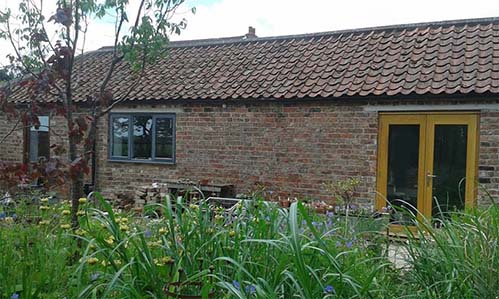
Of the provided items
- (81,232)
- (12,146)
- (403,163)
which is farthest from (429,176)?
(12,146)

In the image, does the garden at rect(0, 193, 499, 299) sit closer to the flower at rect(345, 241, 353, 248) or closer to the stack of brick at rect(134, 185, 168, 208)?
the flower at rect(345, 241, 353, 248)

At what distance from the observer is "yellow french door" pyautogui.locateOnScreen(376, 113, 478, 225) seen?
8781 mm

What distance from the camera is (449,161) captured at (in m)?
8.95

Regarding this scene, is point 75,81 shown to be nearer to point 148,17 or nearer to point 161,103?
point 161,103

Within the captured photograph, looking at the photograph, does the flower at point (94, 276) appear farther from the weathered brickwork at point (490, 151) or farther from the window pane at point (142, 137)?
the window pane at point (142, 137)

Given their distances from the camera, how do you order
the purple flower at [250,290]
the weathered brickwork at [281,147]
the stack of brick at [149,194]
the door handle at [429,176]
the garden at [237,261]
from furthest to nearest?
the stack of brick at [149,194]
the weathered brickwork at [281,147]
the door handle at [429,176]
the garden at [237,261]
the purple flower at [250,290]

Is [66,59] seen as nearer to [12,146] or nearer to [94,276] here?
[94,276]

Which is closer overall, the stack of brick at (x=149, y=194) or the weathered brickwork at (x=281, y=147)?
the weathered brickwork at (x=281, y=147)

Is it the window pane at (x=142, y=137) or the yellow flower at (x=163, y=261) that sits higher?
the window pane at (x=142, y=137)

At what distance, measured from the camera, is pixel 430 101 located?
8867 millimetres

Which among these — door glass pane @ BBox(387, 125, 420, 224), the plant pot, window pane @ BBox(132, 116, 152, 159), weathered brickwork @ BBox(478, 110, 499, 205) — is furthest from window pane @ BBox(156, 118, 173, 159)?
the plant pot

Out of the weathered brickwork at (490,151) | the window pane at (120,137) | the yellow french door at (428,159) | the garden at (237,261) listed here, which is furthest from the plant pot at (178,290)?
the window pane at (120,137)

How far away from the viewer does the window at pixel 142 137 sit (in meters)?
12.1

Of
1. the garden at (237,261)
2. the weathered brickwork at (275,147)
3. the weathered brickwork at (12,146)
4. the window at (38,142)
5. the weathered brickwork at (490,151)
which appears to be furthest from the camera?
the weathered brickwork at (12,146)
